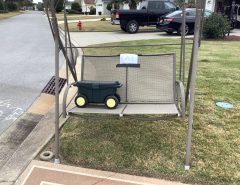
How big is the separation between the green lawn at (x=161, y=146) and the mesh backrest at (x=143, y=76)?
435 millimetres

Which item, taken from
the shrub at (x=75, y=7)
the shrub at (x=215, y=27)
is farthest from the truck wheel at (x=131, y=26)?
the shrub at (x=75, y=7)

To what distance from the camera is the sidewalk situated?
3.30 meters

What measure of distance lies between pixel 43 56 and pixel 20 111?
19.4ft

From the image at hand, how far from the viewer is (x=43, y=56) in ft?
36.6

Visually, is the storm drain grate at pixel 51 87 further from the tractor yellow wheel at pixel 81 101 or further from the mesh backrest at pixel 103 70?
the tractor yellow wheel at pixel 81 101

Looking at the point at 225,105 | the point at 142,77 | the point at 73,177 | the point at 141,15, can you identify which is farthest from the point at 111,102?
the point at 141,15

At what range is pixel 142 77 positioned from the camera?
4484 millimetres

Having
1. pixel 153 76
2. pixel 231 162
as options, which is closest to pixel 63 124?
pixel 153 76

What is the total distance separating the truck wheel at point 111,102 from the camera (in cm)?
392

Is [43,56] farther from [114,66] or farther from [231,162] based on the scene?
[231,162]

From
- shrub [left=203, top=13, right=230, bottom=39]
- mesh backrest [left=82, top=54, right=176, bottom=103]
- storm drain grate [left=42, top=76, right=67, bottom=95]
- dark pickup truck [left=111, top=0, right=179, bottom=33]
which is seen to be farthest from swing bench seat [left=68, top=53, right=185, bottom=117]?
dark pickup truck [left=111, top=0, right=179, bottom=33]

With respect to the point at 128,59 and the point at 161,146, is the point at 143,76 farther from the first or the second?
the point at 161,146

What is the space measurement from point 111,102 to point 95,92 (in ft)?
0.77

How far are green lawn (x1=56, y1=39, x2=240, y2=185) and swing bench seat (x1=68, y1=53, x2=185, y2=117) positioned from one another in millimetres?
405
